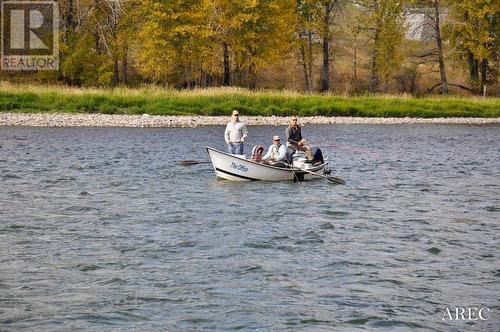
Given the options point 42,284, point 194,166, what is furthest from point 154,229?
point 194,166

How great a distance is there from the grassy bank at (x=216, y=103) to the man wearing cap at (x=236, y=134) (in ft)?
78.5

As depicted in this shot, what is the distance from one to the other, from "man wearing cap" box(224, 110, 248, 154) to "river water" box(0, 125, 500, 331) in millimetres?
1590

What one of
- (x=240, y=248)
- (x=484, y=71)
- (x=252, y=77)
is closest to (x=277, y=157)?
(x=240, y=248)

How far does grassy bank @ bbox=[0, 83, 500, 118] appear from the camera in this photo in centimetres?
5100

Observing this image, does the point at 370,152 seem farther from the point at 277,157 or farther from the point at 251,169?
the point at 251,169

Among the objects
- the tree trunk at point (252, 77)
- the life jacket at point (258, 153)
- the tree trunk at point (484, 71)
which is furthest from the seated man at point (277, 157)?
the tree trunk at point (484, 71)

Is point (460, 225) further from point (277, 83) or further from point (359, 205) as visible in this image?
point (277, 83)

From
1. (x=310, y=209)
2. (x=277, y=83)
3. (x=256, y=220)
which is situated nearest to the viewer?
(x=256, y=220)

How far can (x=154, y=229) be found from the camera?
61.5 feet

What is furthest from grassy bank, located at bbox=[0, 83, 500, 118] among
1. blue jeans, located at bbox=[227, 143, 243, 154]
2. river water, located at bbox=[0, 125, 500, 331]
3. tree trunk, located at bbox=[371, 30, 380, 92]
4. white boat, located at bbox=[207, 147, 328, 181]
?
white boat, located at bbox=[207, 147, 328, 181]

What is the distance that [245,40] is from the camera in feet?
201

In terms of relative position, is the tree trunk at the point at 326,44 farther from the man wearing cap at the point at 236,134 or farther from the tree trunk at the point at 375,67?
the man wearing cap at the point at 236,134

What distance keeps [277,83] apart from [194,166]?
140 feet

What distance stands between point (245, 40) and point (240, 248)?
45637 mm
